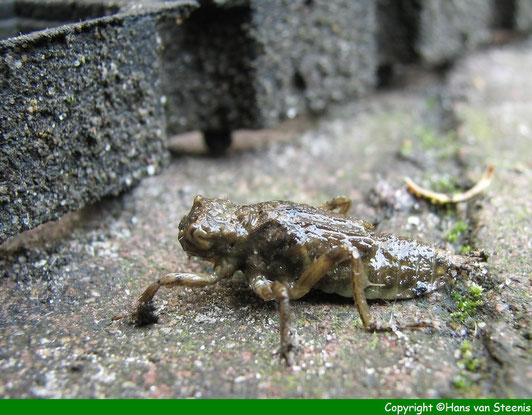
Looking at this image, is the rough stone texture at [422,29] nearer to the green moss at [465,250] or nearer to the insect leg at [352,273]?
the green moss at [465,250]

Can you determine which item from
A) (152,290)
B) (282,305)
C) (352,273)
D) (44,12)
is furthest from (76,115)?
(352,273)

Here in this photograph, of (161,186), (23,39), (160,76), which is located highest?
(23,39)

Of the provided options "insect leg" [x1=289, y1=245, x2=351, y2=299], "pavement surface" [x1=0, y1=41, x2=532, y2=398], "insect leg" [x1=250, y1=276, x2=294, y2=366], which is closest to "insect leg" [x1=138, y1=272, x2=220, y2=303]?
"pavement surface" [x1=0, y1=41, x2=532, y2=398]

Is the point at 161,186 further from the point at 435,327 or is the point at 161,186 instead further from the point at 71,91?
the point at 435,327

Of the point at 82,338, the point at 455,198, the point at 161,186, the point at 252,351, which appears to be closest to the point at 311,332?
the point at 252,351

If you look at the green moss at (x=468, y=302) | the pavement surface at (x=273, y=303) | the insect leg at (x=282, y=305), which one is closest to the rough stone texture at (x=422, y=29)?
the pavement surface at (x=273, y=303)

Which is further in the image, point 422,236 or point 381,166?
point 381,166

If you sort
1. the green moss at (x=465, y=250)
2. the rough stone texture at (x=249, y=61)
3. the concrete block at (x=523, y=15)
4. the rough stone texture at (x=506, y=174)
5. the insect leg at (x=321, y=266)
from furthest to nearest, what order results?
the concrete block at (x=523, y=15) < the rough stone texture at (x=249, y=61) < the green moss at (x=465, y=250) < the insect leg at (x=321, y=266) < the rough stone texture at (x=506, y=174)
